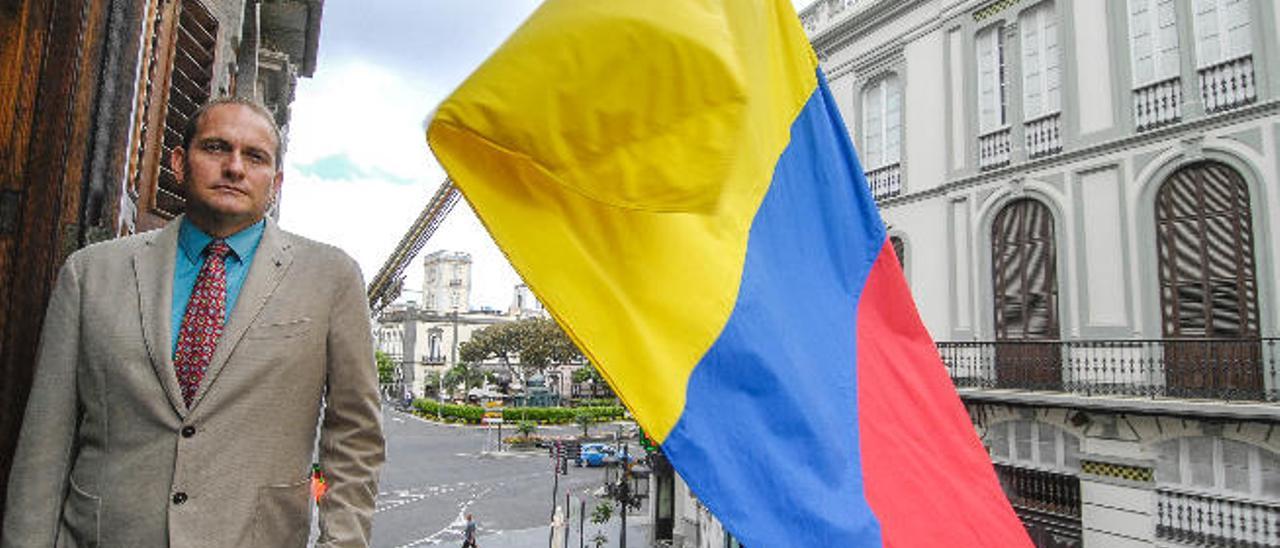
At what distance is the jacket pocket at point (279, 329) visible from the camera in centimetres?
195

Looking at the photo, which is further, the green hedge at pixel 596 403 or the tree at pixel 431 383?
the tree at pixel 431 383

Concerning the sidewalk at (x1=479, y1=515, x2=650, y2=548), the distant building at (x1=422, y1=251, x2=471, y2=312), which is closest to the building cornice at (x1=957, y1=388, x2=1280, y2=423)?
the sidewalk at (x1=479, y1=515, x2=650, y2=548)

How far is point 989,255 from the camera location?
48.3 ft

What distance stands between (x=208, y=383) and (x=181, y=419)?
0.32 feet

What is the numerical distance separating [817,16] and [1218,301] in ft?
36.3

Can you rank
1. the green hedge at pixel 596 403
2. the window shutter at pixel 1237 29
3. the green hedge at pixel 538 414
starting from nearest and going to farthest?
1. the window shutter at pixel 1237 29
2. the green hedge at pixel 538 414
3. the green hedge at pixel 596 403

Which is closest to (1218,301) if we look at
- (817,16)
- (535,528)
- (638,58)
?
(817,16)

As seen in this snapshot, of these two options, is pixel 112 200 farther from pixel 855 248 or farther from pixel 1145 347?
pixel 1145 347

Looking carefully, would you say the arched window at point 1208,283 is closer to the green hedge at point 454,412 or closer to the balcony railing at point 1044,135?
the balcony railing at point 1044,135

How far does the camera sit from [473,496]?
30.0 meters

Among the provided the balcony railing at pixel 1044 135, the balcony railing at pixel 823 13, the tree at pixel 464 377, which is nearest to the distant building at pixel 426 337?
the tree at pixel 464 377

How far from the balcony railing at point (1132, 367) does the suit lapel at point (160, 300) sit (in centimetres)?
1225

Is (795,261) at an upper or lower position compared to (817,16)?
lower

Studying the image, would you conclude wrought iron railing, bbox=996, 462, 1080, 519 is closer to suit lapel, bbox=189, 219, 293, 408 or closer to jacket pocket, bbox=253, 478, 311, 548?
jacket pocket, bbox=253, 478, 311, 548
